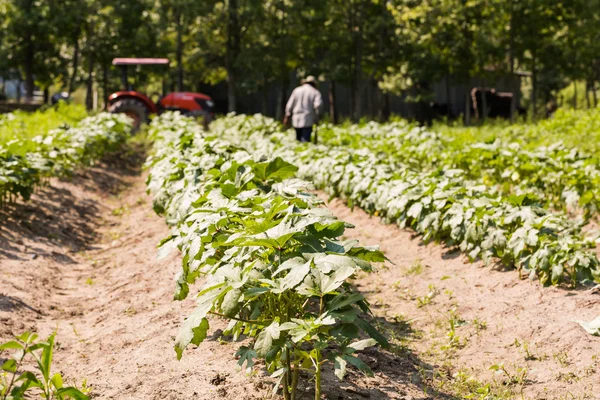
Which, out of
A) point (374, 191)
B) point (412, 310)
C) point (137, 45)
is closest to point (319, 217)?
point (412, 310)

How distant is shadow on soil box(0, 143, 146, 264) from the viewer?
819 centimetres

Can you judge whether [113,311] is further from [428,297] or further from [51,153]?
[51,153]

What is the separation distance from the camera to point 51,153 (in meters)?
10.5

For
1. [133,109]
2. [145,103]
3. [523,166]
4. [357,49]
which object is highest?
[357,49]

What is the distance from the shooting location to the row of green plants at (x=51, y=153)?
8.96m

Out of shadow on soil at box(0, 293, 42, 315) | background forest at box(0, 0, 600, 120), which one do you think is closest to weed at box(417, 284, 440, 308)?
shadow on soil at box(0, 293, 42, 315)

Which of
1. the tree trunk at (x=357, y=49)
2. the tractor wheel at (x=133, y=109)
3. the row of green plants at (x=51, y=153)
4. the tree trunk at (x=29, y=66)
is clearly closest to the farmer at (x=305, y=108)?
the row of green plants at (x=51, y=153)

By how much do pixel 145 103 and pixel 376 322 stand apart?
18.0m

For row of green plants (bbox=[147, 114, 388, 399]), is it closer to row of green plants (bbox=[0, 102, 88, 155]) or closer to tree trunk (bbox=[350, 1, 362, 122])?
row of green plants (bbox=[0, 102, 88, 155])

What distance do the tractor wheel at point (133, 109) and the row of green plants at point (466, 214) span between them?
12297mm

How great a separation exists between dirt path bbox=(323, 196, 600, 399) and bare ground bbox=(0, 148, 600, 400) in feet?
0.03

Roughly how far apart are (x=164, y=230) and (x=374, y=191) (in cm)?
240

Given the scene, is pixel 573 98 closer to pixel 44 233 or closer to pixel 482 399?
pixel 44 233

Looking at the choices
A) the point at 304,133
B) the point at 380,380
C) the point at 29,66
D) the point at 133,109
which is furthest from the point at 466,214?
the point at 29,66
